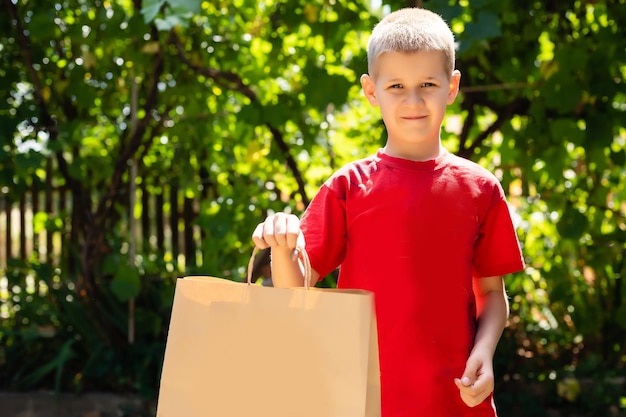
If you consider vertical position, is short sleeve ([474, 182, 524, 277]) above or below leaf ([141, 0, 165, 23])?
below

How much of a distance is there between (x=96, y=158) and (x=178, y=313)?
335cm

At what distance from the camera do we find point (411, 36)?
A: 1689 millimetres

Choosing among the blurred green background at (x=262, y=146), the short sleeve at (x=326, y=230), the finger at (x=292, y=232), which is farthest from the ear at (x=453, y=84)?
the blurred green background at (x=262, y=146)

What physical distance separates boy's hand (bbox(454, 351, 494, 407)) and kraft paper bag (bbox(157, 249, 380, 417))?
19cm

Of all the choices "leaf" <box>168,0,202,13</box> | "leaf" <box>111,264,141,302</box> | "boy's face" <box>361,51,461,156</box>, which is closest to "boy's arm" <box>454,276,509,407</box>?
"boy's face" <box>361,51,461,156</box>

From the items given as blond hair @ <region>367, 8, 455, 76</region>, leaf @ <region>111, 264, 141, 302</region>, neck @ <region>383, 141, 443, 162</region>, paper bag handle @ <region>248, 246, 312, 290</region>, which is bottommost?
leaf @ <region>111, 264, 141, 302</region>

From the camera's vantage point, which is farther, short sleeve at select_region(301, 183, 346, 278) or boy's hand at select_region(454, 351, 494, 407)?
short sleeve at select_region(301, 183, 346, 278)

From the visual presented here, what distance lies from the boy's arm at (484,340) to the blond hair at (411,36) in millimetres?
432

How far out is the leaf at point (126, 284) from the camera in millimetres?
4152

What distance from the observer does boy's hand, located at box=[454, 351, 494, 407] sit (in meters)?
1.60

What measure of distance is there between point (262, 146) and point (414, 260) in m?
2.64

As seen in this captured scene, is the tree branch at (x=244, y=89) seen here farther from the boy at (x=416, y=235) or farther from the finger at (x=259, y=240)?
the finger at (x=259, y=240)

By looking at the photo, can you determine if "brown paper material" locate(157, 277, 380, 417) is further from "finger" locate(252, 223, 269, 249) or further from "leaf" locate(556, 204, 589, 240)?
"leaf" locate(556, 204, 589, 240)

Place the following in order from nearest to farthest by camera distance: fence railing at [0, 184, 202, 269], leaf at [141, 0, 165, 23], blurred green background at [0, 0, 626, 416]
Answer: leaf at [141, 0, 165, 23], blurred green background at [0, 0, 626, 416], fence railing at [0, 184, 202, 269]
